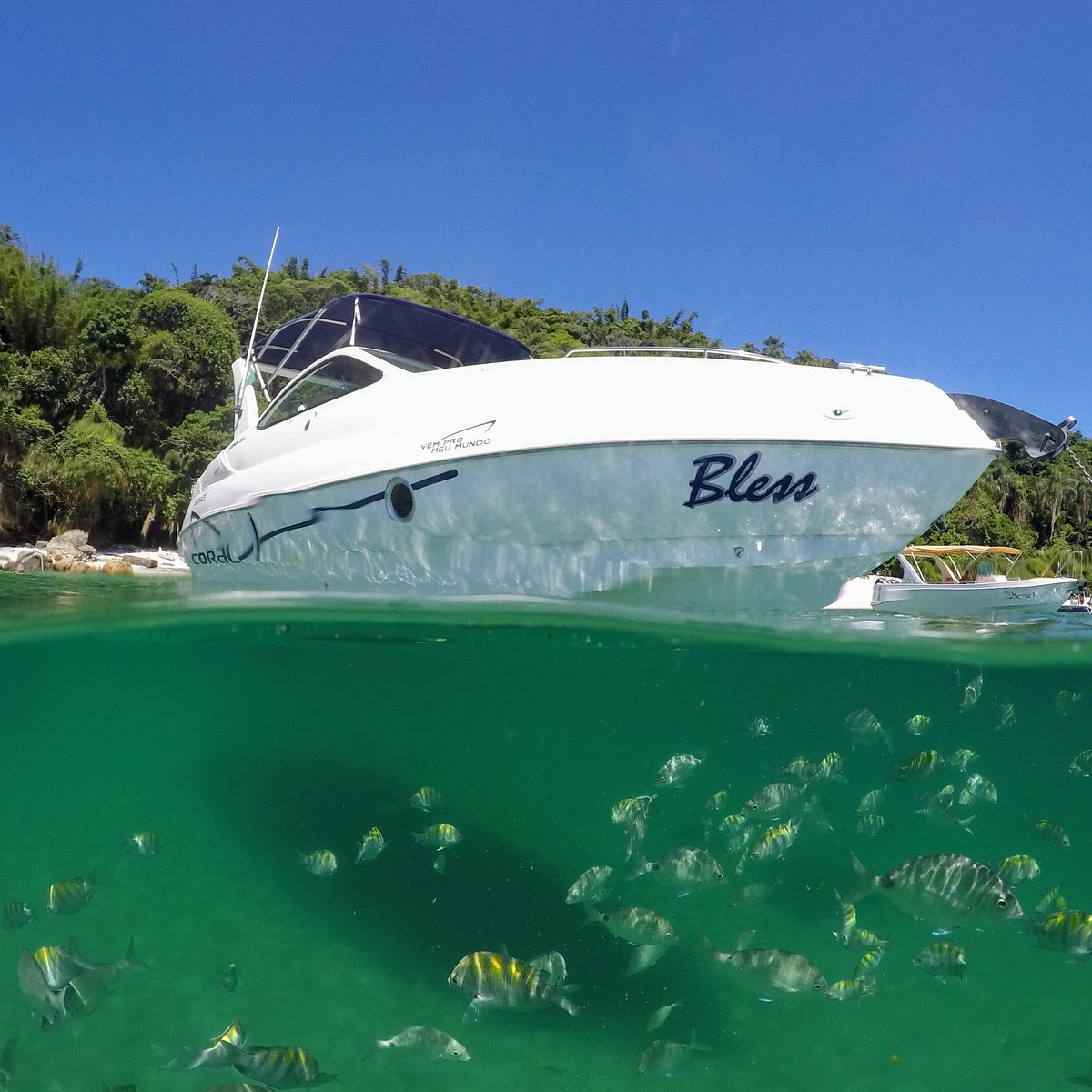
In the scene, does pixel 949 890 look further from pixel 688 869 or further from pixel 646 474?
pixel 646 474

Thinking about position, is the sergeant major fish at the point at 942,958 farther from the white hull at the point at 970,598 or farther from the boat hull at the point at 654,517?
the white hull at the point at 970,598

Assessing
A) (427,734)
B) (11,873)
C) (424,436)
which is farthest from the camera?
(427,734)

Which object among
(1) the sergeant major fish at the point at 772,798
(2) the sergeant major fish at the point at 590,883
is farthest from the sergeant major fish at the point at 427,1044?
(1) the sergeant major fish at the point at 772,798

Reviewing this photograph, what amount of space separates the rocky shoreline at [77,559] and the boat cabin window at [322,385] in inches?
605

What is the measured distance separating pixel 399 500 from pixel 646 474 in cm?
166

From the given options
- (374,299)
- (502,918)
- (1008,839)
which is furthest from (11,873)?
(1008,839)

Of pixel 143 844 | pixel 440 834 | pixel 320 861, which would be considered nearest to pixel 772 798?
pixel 440 834

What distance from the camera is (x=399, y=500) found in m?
5.52

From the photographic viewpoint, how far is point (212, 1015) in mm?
6742

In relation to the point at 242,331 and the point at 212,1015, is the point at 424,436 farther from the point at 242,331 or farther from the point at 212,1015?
the point at 242,331

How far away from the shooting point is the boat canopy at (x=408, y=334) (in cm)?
729

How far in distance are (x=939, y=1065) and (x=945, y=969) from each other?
4.09 metres

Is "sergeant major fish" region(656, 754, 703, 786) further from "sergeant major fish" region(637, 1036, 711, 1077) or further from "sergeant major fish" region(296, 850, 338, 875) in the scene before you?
"sergeant major fish" region(296, 850, 338, 875)

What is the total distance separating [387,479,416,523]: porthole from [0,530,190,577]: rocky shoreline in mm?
17407
